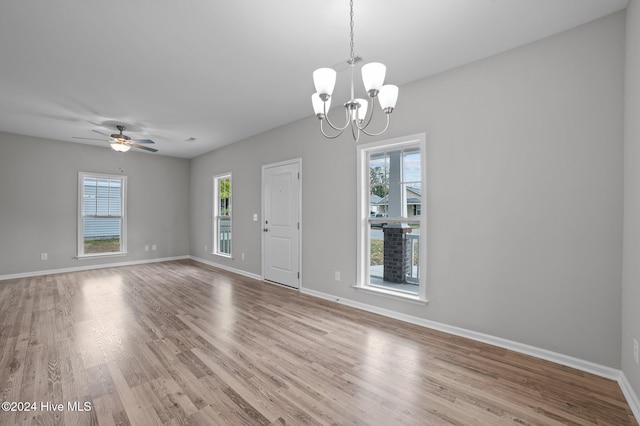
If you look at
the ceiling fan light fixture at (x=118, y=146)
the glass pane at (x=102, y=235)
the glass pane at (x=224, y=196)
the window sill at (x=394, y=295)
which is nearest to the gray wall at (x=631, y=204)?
the window sill at (x=394, y=295)

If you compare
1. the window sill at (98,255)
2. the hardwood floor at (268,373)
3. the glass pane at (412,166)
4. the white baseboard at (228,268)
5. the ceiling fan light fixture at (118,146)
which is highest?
the ceiling fan light fixture at (118,146)

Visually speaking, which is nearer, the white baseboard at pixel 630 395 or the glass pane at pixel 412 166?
the white baseboard at pixel 630 395

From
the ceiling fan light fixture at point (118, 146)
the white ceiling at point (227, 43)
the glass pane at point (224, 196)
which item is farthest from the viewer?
the glass pane at point (224, 196)

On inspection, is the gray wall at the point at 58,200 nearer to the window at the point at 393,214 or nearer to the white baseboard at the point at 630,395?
the window at the point at 393,214

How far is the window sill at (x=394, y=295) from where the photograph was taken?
319 cm

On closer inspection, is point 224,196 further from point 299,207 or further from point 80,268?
point 80,268

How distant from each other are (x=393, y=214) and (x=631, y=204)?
6.57ft

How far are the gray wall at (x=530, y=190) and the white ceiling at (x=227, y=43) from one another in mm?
259

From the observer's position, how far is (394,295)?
3.40 metres

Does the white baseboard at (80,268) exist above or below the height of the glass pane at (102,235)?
below

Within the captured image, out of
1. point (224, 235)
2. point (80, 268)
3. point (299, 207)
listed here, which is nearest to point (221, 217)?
point (224, 235)

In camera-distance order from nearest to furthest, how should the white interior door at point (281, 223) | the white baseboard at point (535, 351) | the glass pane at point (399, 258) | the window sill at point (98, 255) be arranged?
1. the white baseboard at point (535, 351)
2. the glass pane at point (399, 258)
3. the white interior door at point (281, 223)
4. the window sill at point (98, 255)

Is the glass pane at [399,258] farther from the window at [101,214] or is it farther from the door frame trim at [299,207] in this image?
the window at [101,214]

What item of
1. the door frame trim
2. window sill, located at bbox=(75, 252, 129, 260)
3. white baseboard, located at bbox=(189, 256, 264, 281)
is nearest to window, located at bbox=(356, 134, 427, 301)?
the door frame trim
